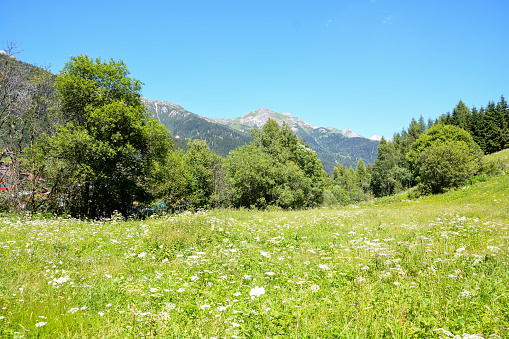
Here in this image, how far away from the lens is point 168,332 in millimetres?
3500

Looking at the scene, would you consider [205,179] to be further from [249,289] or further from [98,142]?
[249,289]

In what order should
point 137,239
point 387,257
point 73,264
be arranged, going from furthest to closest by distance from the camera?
1. point 137,239
2. point 73,264
3. point 387,257

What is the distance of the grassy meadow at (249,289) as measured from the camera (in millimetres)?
3500

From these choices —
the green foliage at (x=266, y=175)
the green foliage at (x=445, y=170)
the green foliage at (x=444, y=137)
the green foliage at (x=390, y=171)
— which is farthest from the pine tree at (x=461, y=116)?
the green foliage at (x=266, y=175)

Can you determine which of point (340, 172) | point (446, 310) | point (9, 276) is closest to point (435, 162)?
point (446, 310)

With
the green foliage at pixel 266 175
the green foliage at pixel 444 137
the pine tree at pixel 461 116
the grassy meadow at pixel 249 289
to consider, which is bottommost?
the grassy meadow at pixel 249 289

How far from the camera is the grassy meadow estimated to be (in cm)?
350

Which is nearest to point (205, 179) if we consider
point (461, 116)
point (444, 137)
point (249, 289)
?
point (249, 289)

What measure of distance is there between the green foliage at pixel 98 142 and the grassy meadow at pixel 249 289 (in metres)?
8.55

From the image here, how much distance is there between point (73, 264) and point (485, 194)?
2920cm

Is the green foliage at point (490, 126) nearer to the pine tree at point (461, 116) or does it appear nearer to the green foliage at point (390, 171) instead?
the pine tree at point (461, 116)

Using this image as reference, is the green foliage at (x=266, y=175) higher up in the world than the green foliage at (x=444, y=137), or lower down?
lower down

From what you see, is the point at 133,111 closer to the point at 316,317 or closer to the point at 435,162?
the point at 316,317

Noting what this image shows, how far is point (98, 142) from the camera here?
52.7 ft
